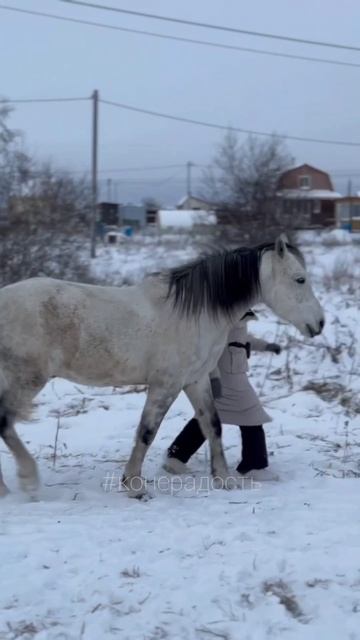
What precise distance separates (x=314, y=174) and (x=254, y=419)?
6709cm

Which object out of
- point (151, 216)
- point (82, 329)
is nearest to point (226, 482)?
point (82, 329)

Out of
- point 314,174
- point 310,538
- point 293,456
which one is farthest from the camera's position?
point 314,174

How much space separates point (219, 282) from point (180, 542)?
2.00 metres

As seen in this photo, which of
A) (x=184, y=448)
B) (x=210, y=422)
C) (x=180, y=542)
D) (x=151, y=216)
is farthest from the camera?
(x=151, y=216)

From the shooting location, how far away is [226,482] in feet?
16.9

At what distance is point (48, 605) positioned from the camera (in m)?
3.13

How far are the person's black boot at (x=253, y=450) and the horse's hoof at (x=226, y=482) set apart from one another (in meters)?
0.16

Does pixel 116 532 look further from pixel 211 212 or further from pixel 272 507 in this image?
pixel 211 212

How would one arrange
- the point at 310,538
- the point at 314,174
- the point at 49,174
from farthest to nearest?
the point at 314,174 → the point at 49,174 → the point at 310,538

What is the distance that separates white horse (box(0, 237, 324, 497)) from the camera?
475 cm

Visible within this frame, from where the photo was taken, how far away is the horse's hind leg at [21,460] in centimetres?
481

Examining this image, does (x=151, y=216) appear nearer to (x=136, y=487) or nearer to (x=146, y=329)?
(x=146, y=329)

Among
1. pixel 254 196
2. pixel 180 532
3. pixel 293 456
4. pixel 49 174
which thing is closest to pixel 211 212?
pixel 254 196

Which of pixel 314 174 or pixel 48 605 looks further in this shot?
pixel 314 174
